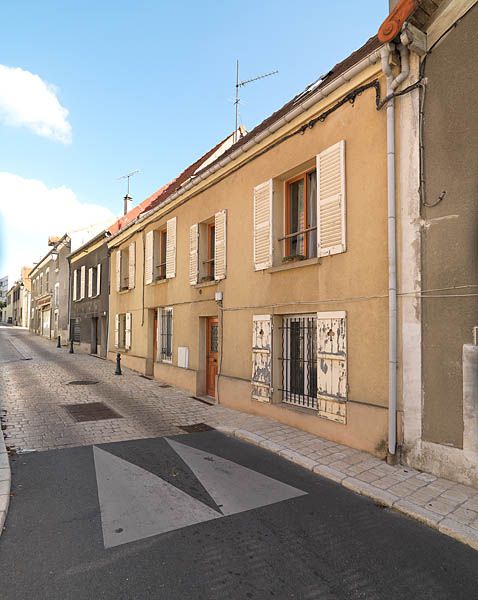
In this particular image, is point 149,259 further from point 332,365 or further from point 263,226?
point 332,365

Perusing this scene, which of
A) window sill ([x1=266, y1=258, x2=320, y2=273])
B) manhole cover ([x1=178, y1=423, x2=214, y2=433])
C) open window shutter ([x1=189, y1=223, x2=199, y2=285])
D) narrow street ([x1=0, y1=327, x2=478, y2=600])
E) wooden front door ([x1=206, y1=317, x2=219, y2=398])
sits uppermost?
open window shutter ([x1=189, y1=223, x2=199, y2=285])

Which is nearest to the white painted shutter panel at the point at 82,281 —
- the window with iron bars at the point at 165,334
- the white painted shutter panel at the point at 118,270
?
the white painted shutter panel at the point at 118,270

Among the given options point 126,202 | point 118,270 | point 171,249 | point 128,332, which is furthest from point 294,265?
point 126,202

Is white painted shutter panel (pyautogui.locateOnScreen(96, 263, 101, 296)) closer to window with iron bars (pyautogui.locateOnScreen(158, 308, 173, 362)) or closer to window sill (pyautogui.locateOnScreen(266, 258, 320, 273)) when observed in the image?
window with iron bars (pyautogui.locateOnScreen(158, 308, 173, 362))

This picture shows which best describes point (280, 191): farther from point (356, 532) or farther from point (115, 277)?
point (115, 277)

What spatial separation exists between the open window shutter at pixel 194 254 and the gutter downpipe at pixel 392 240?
5623 millimetres

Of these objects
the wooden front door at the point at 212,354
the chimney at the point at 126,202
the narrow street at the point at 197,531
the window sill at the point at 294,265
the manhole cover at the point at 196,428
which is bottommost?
the manhole cover at the point at 196,428

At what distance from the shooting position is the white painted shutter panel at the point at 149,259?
40.5 feet

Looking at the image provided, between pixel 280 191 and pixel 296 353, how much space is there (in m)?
3.11

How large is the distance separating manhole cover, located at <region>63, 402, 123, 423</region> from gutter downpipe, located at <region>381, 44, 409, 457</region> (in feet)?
15.9

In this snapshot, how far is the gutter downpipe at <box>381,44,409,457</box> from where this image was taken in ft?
15.8

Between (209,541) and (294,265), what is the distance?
14.7 ft

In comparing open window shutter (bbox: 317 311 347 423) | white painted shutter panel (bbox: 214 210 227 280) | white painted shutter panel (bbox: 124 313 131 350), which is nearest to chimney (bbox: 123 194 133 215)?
white painted shutter panel (bbox: 124 313 131 350)

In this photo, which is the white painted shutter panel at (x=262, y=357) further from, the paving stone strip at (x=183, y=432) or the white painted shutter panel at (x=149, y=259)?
the white painted shutter panel at (x=149, y=259)
